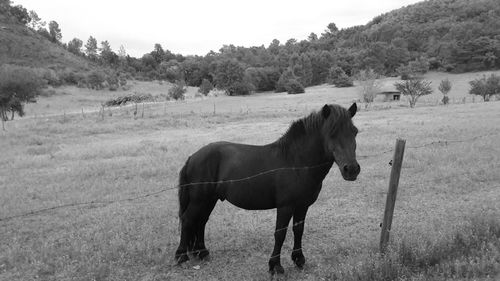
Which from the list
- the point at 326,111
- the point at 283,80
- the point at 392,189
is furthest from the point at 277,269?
the point at 283,80

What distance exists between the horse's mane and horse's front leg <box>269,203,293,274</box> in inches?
33.1

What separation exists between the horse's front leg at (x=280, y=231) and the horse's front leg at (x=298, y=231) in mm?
210

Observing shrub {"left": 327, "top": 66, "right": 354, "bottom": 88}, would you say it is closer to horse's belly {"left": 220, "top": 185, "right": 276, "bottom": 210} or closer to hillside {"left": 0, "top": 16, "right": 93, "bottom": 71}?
hillside {"left": 0, "top": 16, "right": 93, "bottom": 71}

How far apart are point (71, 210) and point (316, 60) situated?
112 metres

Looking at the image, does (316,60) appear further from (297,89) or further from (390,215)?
(390,215)

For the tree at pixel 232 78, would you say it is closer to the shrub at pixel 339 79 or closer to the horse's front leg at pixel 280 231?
the shrub at pixel 339 79

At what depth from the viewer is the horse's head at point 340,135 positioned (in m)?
4.60

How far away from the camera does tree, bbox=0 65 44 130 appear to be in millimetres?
42600

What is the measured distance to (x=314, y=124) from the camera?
5078mm

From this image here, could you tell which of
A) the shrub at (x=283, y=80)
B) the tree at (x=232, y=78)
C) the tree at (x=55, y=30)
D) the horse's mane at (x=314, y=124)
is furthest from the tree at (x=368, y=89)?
the tree at (x=55, y=30)

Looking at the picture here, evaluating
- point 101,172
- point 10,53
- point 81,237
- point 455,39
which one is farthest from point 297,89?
point 81,237

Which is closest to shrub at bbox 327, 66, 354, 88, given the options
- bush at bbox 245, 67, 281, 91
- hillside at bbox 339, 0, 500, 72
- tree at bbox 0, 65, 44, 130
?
bush at bbox 245, 67, 281, 91

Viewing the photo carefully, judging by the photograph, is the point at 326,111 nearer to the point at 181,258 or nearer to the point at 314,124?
Answer: the point at 314,124

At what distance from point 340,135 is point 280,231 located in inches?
59.7
